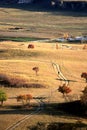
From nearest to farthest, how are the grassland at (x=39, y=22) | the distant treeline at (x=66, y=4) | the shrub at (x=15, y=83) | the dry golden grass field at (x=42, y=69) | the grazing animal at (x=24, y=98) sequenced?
the dry golden grass field at (x=42, y=69)
the grazing animal at (x=24, y=98)
the shrub at (x=15, y=83)
the grassland at (x=39, y=22)
the distant treeline at (x=66, y=4)

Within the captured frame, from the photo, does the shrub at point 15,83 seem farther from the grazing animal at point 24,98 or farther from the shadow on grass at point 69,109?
the shadow on grass at point 69,109

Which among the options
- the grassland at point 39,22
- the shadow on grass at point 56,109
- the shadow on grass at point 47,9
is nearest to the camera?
the shadow on grass at point 56,109

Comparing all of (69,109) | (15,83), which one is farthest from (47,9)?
(69,109)

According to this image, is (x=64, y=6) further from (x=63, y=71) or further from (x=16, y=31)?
(x=63, y=71)

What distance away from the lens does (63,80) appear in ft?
201

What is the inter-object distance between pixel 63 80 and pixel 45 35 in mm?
55601

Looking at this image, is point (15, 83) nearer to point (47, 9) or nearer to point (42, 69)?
point (42, 69)

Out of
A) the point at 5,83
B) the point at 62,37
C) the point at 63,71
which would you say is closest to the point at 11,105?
the point at 5,83

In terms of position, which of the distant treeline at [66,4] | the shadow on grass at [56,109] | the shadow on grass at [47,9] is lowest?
the shadow on grass at [47,9]

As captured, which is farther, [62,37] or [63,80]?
[62,37]

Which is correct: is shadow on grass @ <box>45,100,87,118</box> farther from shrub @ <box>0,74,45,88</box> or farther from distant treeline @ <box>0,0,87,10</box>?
distant treeline @ <box>0,0,87,10</box>

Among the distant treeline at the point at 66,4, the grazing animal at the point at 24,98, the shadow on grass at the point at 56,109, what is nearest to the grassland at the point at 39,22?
the distant treeline at the point at 66,4

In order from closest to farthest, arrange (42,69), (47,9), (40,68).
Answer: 1. (42,69)
2. (40,68)
3. (47,9)

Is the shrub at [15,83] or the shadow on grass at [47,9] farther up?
the shrub at [15,83]
